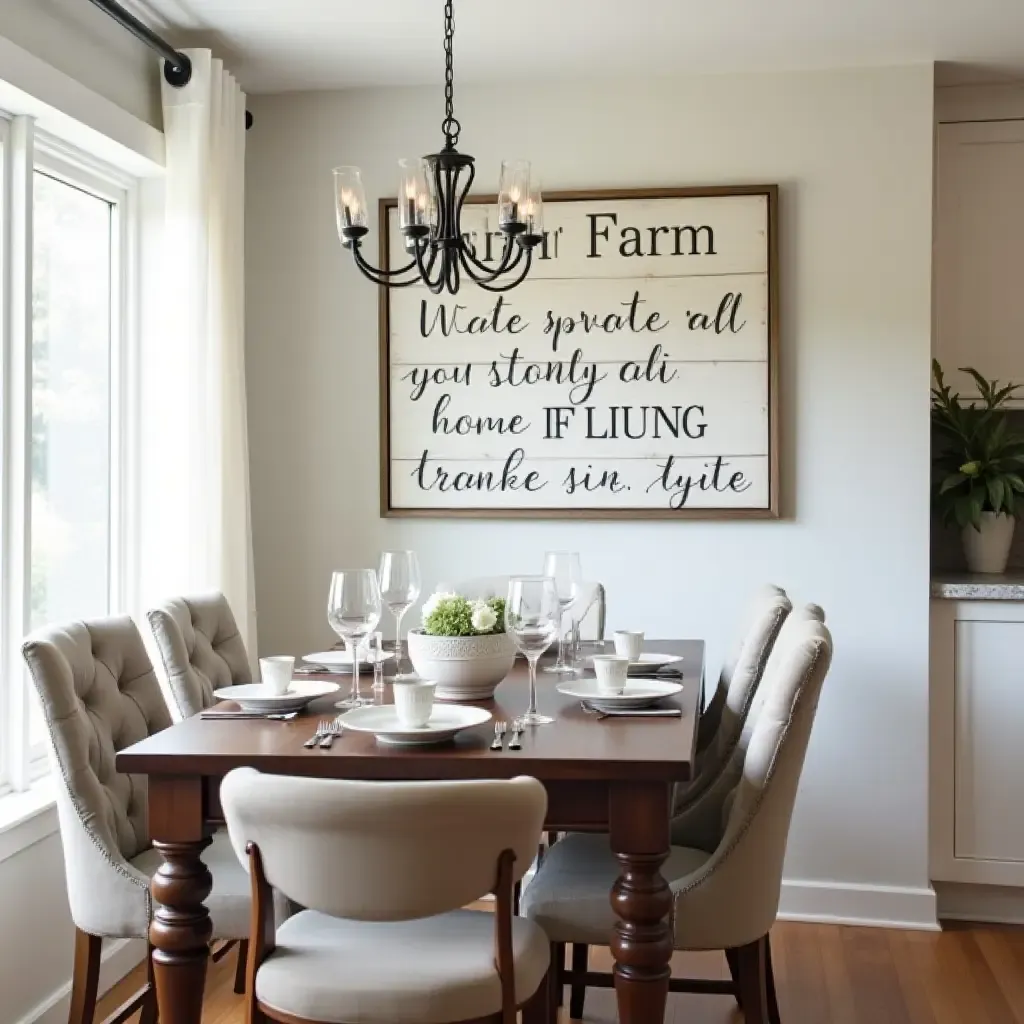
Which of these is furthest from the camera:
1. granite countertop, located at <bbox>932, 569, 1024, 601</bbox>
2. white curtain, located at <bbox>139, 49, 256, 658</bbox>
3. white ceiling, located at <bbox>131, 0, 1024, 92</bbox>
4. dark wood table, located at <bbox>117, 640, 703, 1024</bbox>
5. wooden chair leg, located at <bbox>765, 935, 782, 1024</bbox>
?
granite countertop, located at <bbox>932, 569, 1024, 601</bbox>

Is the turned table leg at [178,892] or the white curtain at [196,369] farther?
the white curtain at [196,369]

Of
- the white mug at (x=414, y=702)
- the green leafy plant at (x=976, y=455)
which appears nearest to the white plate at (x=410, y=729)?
the white mug at (x=414, y=702)

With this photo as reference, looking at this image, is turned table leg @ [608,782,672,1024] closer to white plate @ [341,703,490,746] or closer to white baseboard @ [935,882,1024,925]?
white plate @ [341,703,490,746]

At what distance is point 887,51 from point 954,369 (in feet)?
3.32

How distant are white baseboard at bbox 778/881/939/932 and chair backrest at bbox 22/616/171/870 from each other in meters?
2.01

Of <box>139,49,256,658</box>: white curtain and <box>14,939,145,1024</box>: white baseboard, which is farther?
<box>139,49,256,658</box>: white curtain

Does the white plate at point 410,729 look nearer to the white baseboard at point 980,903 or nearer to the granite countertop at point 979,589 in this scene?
the granite countertop at point 979,589

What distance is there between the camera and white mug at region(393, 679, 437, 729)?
2115mm

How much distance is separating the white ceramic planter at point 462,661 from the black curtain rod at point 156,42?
1.74m

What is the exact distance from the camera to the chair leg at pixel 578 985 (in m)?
2.87

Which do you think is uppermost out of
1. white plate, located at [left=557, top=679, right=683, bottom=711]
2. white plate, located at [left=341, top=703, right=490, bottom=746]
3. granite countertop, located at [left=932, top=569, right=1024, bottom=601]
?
granite countertop, located at [left=932, top=569, right=1024, bottom=601]

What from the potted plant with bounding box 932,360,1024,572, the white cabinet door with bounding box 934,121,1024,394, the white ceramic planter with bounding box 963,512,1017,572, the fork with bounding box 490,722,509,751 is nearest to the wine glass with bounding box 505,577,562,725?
the fork with bounding box 490,722,509,751

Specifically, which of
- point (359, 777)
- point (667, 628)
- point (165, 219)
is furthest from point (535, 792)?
point (165, 219)

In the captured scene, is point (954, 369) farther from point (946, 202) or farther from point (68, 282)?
point (68, 282)
